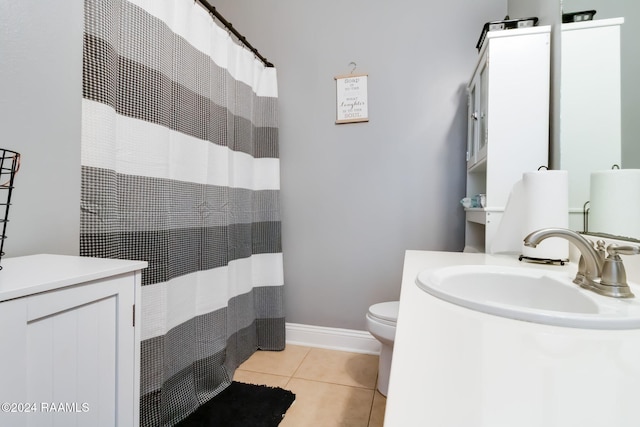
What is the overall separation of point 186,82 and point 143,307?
3.14 feet

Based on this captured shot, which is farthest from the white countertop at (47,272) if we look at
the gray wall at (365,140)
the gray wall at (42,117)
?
the gray wall at (365,140)

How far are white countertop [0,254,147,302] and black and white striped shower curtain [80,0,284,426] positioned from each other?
217mm

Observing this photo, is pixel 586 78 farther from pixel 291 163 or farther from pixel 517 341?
pixel 291 163

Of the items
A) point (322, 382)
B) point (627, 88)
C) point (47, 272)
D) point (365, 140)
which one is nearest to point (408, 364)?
point (47, 272)

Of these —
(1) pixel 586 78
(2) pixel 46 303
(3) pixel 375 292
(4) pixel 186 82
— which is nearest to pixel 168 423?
(2) pixel 46 303

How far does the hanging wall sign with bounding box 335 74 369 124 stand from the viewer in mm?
2008

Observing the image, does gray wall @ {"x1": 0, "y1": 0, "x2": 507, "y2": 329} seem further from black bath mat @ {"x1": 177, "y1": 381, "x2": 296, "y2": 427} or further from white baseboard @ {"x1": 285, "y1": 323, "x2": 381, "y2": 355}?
black bath mat @ {"x1": 177, "y1": 381, "x2": 296, "y2": 427}

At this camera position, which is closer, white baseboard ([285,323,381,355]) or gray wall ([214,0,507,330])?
gray wall ([214,0,507,330])

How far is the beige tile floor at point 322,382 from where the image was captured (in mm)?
1394

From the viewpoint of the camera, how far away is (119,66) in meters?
1.06

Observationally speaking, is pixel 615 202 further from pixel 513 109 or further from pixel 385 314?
pixel 385 314

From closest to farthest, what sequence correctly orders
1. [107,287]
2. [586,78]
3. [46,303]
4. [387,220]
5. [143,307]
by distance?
[46,303] < [107,287] < [586,78] < [143,307] < [387,220]

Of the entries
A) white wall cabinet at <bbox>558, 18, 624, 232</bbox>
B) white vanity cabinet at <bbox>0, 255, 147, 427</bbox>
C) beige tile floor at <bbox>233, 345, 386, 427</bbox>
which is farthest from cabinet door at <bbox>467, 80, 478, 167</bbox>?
white vanity cabinet at <bbox>0, 255, 147, 427</bbox>

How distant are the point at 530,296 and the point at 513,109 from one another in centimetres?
80
